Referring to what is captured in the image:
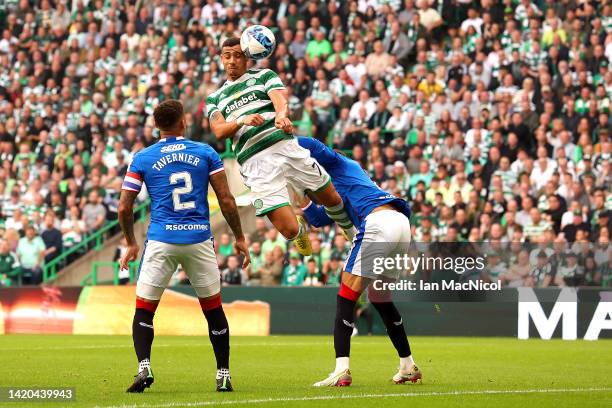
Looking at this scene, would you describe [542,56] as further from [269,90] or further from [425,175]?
[269,90]

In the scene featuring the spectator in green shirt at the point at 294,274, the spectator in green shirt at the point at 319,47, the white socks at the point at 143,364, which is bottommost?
the white socks at the point at 143,364

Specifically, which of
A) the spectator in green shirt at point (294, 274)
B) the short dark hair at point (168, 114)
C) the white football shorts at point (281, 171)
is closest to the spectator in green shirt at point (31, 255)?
the spectator in green shirt at point (294, 274)

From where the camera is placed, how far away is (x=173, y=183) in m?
10.1

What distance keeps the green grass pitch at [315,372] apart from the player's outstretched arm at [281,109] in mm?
2271

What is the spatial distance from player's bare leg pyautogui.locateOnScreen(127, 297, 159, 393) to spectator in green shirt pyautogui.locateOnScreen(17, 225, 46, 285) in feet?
48.1

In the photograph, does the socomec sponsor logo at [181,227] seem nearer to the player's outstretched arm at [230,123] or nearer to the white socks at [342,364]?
the player's outstretched arm at [230,123]

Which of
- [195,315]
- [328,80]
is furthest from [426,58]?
[195,315]

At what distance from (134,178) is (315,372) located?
344cm

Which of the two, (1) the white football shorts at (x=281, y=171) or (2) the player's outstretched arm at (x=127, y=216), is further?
(1) the white football shorts at (x=281, y=171)

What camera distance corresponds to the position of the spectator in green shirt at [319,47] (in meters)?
26.9

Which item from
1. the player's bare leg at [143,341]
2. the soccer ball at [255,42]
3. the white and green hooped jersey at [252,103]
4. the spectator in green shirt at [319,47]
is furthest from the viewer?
the spectator in green shirt at [319,47]

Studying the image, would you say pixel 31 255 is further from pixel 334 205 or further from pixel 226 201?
pixel 226 201

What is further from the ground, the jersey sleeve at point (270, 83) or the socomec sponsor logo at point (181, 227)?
the jersey sleeve at point (270, 83)

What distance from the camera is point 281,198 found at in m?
11.5
